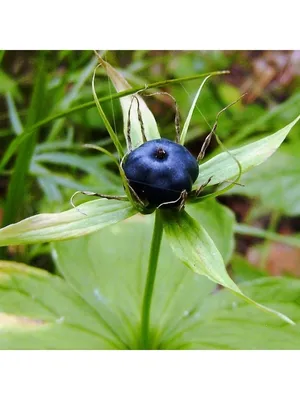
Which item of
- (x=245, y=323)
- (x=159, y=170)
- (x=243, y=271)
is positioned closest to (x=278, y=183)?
(x=243, y=271)

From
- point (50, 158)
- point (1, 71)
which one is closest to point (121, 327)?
point (50, 158)

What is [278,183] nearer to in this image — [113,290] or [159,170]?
[113,290]

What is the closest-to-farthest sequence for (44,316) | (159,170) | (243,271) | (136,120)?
(159,170)
(136,120)
(44,316)
(243,271)

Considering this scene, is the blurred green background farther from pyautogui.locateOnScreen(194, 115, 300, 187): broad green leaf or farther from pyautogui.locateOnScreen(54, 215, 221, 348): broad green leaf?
pyautogui.locateOnScreen(194, 115, 300, 187): broad green leaf

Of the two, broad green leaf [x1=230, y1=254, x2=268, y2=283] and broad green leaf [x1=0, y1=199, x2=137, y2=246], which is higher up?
broad green leaf [x1=230, y1=254, x2=268, y2=283]

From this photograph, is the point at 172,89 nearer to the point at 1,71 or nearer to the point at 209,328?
the point at 1,71

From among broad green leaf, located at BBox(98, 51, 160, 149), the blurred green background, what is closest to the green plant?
broad green leaf, located at BBox(98, 51, 160, 149)

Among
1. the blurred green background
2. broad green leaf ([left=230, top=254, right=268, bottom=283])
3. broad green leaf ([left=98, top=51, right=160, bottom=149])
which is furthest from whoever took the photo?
broad green leaf ([left=230, top=254, right=268, bottom=283])
